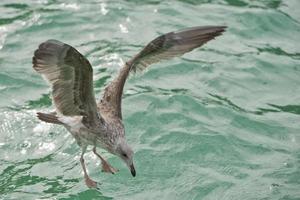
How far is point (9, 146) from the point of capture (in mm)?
8875

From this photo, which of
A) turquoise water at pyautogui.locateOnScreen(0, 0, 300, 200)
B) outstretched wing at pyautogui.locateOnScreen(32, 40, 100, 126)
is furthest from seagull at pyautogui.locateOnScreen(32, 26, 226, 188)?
turquoise water at pyautogui.locateOnScreen(0, 0, 300, 200)

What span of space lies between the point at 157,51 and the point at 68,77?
4.17 ft

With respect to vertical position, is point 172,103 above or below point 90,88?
below

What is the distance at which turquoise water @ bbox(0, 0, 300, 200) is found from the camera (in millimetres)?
8406

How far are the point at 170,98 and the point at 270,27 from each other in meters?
2.72

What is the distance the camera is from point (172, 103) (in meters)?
9.88

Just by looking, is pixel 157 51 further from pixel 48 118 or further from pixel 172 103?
pixel 172 103

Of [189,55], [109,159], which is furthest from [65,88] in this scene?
[189,55]

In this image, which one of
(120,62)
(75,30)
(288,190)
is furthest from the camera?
(75,30)

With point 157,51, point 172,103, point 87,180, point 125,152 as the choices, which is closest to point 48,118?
point 125,152

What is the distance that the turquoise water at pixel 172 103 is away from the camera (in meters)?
8.41

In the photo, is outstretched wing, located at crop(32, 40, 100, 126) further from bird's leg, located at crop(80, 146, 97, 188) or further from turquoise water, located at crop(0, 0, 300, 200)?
turquoise water, located at crop(0, 0, 300, 200)

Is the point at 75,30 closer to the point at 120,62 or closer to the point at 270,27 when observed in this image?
the point at 120,62

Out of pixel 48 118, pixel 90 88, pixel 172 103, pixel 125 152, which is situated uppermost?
pixel 90 88
